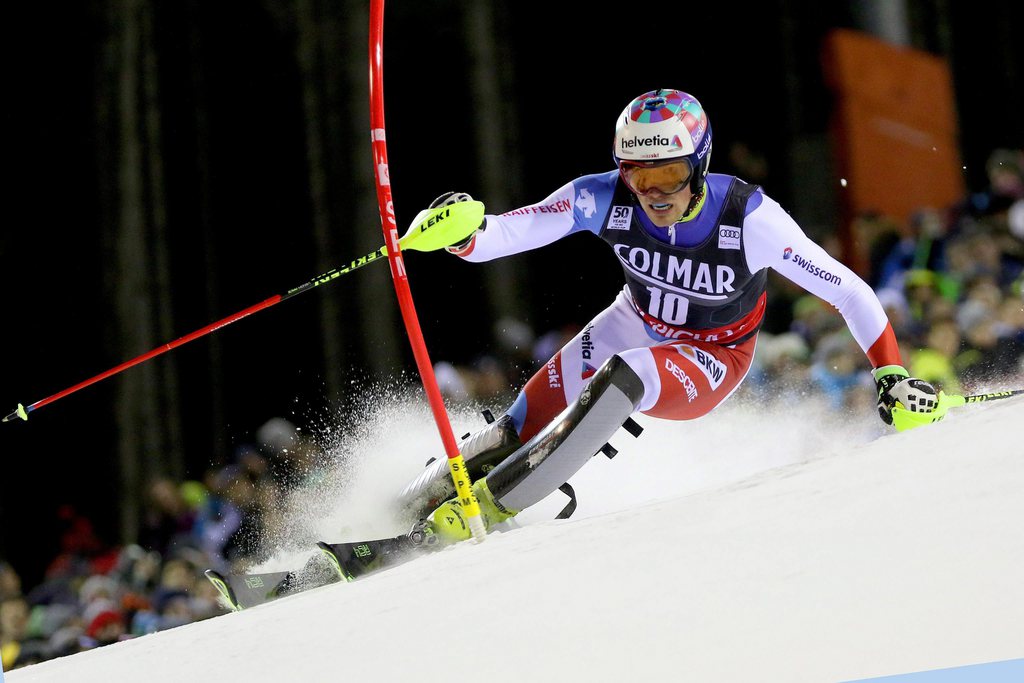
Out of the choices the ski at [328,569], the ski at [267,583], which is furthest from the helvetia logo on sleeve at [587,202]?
the ski at [267,583]

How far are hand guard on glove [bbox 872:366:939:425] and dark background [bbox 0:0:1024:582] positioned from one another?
3.03 metres

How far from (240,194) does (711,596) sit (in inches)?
240

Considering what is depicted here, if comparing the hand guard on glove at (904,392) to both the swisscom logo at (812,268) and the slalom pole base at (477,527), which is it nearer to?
the swisscom logo at (812,268)

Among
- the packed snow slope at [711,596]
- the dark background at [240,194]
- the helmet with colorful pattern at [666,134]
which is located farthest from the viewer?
the dark background at [240,194]

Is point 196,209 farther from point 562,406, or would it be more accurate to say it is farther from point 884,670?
point 884,670

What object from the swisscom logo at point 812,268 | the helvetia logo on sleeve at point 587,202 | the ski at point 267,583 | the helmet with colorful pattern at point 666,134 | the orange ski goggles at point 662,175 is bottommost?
the ski at point 267,583

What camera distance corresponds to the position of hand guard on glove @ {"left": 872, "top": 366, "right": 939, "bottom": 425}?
3.14 meters

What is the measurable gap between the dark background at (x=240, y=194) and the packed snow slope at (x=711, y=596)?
11.5ft

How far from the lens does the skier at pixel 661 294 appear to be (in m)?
3.09

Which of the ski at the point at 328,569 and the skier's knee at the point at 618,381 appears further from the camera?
the ski at the point at 328,569

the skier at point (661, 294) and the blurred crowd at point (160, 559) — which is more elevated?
the skier at point (661, 294)

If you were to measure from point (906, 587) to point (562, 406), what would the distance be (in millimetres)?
1719

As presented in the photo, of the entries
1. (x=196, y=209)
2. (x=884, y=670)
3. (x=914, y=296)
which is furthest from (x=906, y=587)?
(x=196, y=209)

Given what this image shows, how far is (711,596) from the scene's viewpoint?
7.00 feet
